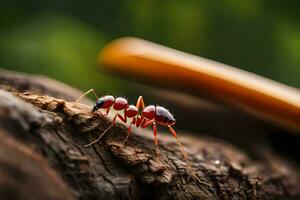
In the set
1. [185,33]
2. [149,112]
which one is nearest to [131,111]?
[149,112]

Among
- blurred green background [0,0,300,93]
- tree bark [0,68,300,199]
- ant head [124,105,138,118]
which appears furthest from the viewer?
blurred green background [0,0,300,93]

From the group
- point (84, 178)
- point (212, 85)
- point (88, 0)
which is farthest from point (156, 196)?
point (88, 0)

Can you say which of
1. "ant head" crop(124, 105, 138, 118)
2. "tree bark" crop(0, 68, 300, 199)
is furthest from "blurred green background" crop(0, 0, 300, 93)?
"ant head" crop(124, 105, 138, 118)

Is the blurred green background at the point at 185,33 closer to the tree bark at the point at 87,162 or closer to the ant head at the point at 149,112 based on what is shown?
the tree bark at the point at 87,162

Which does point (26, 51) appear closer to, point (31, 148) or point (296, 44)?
point (296, 44)

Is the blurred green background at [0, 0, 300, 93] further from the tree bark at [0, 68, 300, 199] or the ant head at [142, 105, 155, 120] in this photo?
the ant head at [142, 105, 155, 120]
